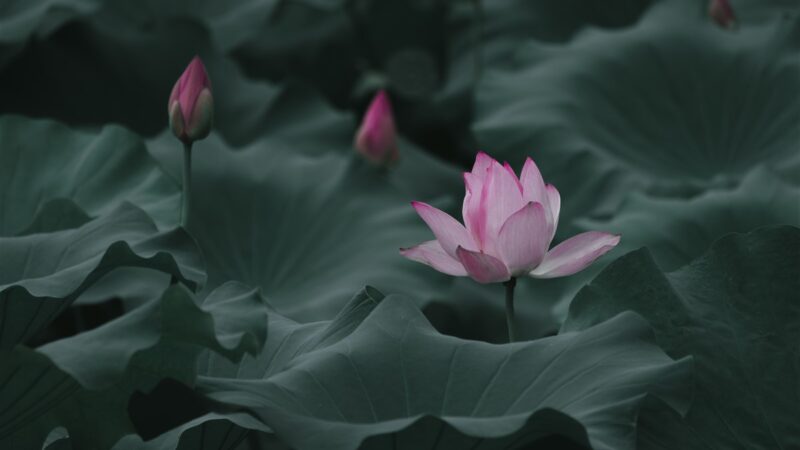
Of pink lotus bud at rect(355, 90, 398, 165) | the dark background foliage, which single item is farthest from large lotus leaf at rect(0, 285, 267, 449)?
pink lotus bud at rect(355, 90, 398, 165)

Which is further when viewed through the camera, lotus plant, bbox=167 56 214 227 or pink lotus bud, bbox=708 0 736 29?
pink lotus bud, bbox=708 0 736 29

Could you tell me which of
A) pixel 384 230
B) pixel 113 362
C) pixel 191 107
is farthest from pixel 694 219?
pixel 113 362

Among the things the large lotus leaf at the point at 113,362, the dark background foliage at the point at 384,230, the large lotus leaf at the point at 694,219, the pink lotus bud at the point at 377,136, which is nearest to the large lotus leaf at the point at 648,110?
the dark background foliage at the point at 384,230

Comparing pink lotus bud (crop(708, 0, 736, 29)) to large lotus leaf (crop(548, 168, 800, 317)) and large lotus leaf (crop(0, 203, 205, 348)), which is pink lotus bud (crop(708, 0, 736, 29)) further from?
large lotus leaf (crop(0, 203, 205, 348))

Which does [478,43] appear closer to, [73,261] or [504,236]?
[73,261]

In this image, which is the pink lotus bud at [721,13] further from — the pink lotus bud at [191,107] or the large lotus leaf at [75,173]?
the pink lotus bud at [191,107]

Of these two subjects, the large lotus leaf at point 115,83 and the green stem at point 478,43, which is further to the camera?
the green stem at point 478,43
